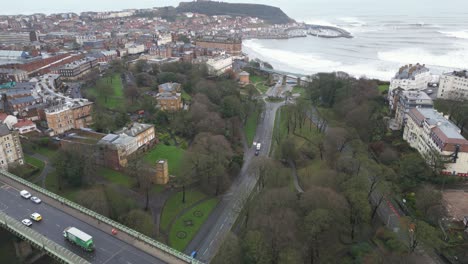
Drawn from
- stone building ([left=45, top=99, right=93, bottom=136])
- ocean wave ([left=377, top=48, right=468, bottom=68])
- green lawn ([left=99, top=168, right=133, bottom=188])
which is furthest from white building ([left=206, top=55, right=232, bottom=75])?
ocean wave ([left=377, top=48, right=468, bottom=68])

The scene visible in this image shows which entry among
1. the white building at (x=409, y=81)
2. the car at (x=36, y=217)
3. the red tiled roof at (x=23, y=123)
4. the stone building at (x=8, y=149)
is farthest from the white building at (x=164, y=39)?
the car at (x=36, y=217)

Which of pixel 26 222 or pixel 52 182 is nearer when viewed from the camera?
pixel 26 222

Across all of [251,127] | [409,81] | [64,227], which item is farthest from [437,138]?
[64,227]

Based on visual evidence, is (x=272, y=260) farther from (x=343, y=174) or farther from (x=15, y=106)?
(x=15, y=106)

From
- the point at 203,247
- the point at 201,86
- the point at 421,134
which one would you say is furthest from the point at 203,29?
the point at 203,247

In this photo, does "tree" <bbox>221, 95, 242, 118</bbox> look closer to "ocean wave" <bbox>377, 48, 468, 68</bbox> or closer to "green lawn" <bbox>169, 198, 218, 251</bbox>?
"green lawn" <bbox>169, 198, 218, 251</bbox>

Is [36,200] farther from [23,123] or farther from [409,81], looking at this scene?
[409,81]

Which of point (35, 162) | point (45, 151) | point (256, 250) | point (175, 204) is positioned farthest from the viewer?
point (45, 151)
